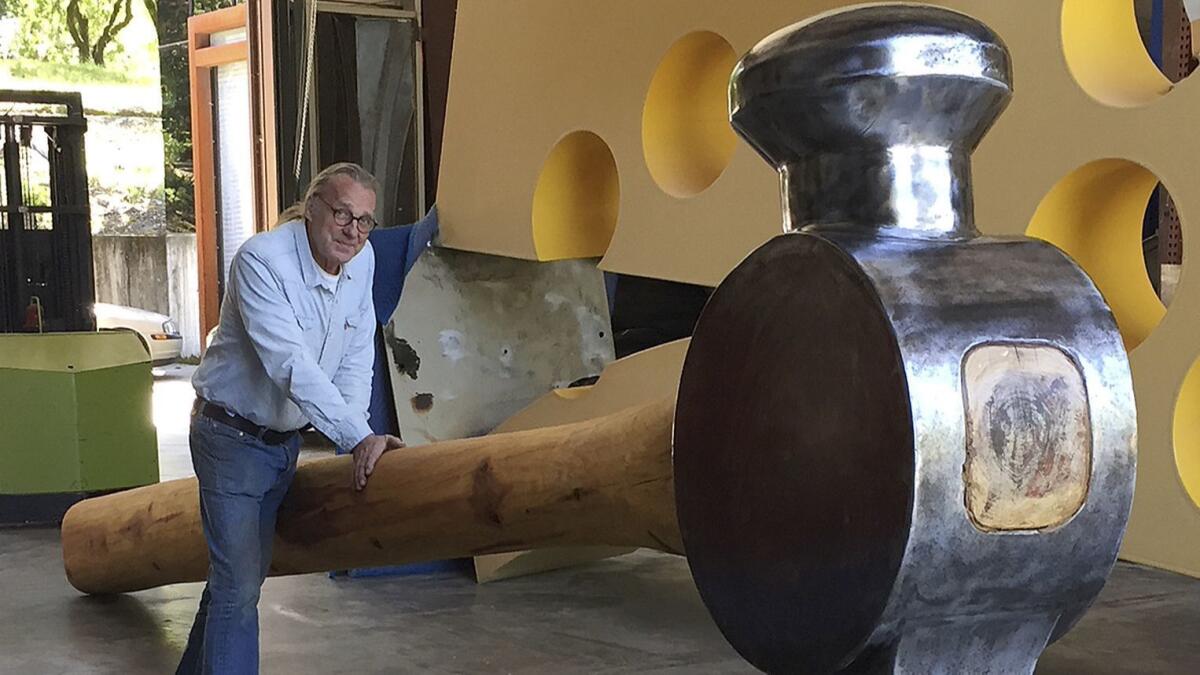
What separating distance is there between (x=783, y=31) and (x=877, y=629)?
0.39m

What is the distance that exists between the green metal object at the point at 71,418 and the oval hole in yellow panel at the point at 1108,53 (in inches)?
185

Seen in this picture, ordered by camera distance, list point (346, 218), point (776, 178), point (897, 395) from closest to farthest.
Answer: point (897, 395) < point (776, 178) < point (346, 218)

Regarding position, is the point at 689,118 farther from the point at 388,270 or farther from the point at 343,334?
the point at 388,270

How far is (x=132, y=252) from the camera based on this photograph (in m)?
15.9

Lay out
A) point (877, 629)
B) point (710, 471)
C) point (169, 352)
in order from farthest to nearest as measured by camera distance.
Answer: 1. point (169, 352)
2. point (710, 471)
3. point (877, 629)

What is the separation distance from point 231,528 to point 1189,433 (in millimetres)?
1940

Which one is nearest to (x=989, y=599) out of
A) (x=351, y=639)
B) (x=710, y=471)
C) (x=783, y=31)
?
(x=710, y=471)

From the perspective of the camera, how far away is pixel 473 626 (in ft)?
13.9

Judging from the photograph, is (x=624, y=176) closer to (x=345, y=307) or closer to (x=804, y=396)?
(x=345, y=307)

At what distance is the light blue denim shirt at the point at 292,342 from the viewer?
9.25 feet

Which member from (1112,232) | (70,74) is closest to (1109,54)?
(1112,232)

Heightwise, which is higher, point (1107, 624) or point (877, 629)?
point (877, 629)

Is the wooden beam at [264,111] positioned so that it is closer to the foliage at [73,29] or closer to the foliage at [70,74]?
the foliage at [70,74]

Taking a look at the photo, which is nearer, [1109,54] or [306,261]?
[1109,54]
